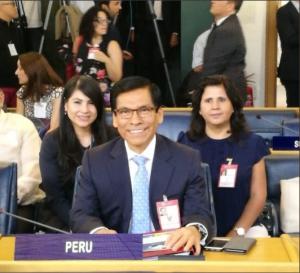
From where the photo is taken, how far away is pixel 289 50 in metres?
5.03

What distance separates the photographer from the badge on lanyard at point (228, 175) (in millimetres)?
2625

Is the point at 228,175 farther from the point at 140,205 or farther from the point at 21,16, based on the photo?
the point at 21,16

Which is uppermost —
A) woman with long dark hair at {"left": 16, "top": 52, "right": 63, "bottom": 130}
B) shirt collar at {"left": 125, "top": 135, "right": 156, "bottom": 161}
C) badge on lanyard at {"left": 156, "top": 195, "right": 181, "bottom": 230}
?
woman with long dark hair at {"left": 16, "top": 52, "right": 63, "bottom": 130}

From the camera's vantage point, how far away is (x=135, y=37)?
5855 millimetres

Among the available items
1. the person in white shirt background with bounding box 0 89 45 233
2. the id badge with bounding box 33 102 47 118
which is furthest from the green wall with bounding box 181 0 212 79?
the person in white shirt background with bounding box 0 89 45 233

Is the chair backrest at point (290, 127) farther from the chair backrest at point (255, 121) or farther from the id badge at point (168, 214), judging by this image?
the id badge at point (168, 214)

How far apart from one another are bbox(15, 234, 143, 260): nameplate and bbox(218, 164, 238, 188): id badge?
129 cm

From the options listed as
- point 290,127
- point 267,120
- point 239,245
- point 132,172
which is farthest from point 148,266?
point 267,120

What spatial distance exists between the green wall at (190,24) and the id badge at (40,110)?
1.89 metres

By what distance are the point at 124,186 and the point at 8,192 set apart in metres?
0.54

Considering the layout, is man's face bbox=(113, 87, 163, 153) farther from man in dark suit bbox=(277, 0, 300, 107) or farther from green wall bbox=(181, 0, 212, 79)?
green wall bbox=(181, 0, 212, 79)

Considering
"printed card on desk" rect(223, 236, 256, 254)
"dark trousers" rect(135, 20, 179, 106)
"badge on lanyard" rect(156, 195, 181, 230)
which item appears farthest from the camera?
"dark trousers" rect(135, 20, 179, 106)

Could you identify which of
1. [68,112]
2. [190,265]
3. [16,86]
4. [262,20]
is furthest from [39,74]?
[190,265]

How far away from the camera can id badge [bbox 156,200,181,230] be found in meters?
1.98
